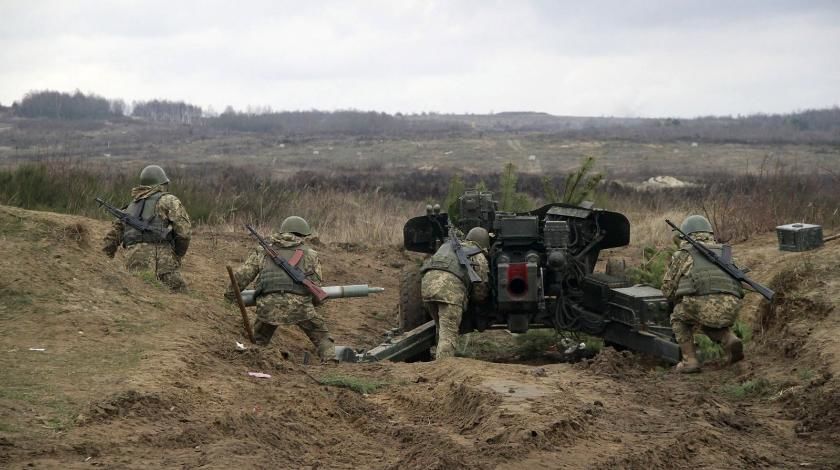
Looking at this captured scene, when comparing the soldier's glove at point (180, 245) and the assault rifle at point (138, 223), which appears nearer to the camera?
the assault rifle at point (138, 223)

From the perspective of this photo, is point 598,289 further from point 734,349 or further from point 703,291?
point 734,349

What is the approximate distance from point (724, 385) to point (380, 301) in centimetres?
732

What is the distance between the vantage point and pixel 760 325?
480 inches

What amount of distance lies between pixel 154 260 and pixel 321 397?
455cm

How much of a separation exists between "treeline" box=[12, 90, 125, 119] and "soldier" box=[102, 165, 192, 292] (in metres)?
63.4

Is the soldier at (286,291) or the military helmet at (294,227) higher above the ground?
the military helmet at (294,227)

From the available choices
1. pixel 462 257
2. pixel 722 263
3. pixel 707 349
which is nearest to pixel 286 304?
pixel 462 257

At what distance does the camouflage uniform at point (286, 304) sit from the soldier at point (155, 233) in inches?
58.9

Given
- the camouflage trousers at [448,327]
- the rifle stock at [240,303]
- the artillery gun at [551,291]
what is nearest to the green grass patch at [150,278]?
the rifle stock at [240,303]

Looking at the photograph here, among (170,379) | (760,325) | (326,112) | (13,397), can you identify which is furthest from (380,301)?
(326,112)

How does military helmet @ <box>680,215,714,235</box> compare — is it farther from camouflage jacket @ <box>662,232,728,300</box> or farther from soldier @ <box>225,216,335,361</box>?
soldier @ <box>225,216,335,361</box>

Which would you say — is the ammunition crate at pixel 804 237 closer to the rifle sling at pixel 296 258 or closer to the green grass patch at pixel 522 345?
the green grass patch at pixel 522 345

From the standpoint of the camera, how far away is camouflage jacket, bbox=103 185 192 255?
12195mm

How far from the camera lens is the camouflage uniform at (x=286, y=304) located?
1077 cm
